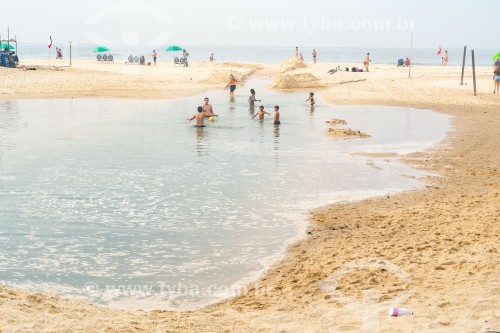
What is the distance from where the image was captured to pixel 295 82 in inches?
1817

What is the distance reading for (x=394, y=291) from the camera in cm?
777

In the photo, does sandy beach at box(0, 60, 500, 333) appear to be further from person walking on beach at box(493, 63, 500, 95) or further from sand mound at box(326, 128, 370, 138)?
person walking on beach at box(493, 63, 500, 95)

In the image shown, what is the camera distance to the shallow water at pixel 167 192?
9297mm

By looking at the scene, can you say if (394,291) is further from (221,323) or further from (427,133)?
(427,133)

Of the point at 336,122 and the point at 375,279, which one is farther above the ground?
the point at 336,122

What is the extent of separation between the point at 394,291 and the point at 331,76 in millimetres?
44130

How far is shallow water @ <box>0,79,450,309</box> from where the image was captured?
930cm

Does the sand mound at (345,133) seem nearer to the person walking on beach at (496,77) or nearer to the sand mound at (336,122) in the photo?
the sand mound at (336,122)

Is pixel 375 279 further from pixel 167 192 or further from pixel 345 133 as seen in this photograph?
pixel 345 133

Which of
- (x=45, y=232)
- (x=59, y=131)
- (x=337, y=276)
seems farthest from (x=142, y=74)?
(x=337, y=276)

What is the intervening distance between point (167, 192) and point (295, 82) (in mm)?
33180

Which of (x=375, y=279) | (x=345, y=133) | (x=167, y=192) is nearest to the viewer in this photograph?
(x=375, y=279)

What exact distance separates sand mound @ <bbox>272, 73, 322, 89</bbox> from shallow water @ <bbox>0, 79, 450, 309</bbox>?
18.0 m

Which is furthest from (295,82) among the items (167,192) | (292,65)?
(167,192)
